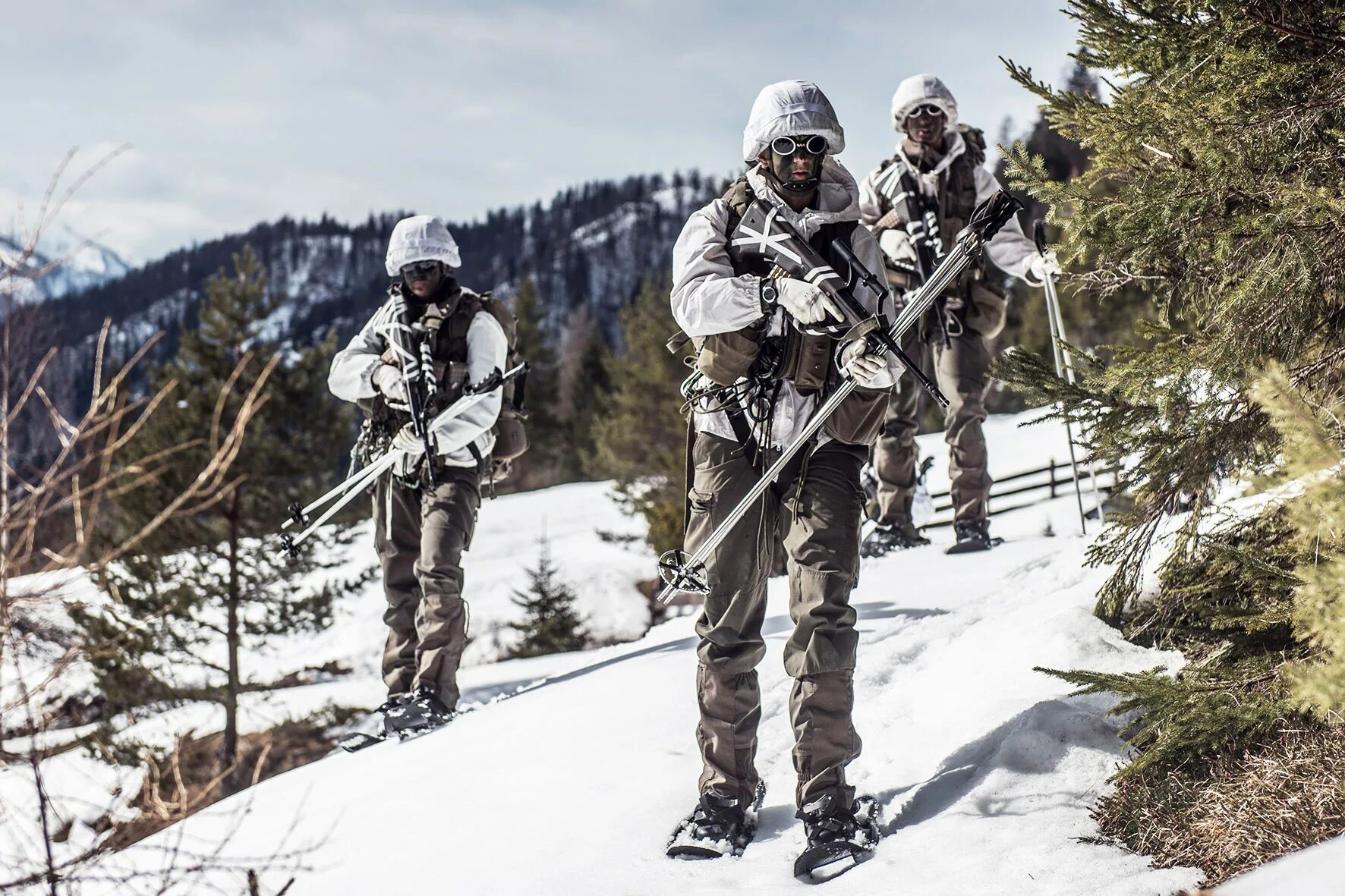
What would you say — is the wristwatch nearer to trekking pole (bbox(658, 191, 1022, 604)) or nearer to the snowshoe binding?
trekking pole (bbox(658, 191, 1022, 604))

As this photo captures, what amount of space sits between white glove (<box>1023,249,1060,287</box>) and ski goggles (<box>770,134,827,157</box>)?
2508 mm

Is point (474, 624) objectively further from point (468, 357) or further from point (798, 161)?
point (798, 161)

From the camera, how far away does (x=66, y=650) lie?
9.16 feet

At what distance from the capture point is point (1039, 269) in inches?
253

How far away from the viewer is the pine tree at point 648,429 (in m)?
24.6

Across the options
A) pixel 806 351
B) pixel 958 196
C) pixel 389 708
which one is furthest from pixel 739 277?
pixel 389 708

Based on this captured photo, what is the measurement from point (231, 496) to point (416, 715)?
9.75m

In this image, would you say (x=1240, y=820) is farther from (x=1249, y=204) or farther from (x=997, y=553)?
(x=997, y=553)

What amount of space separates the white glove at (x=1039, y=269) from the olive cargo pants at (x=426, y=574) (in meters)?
3.78

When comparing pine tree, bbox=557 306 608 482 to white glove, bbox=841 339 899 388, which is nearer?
white glove, bbox=841 339 899 388

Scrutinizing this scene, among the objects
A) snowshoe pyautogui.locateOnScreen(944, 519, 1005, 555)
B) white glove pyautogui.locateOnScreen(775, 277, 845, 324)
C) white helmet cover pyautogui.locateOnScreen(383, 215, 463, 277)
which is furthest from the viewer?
snowshoe pyautogui.locateOnScreen(944, 519, 1005, 555)

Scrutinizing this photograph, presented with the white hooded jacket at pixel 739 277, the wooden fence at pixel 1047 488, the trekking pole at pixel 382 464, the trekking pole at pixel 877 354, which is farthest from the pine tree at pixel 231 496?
the white hooded jacket at pixel 739 277

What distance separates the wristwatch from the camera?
3.80 meters

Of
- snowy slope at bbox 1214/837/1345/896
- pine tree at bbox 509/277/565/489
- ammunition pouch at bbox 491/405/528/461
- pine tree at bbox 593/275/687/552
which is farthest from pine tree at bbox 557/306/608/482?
snowy slope at bbox 1214/837/1345/896
